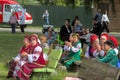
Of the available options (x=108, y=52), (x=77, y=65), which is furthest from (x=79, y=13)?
(x=108, y=52)

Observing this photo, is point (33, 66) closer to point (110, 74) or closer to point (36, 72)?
point (36, 72)

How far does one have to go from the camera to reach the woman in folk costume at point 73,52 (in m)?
13.3

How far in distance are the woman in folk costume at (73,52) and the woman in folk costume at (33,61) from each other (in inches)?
83.7

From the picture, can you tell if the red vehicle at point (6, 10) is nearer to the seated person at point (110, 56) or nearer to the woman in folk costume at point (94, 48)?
the woman in folk costume at point (94, 48)

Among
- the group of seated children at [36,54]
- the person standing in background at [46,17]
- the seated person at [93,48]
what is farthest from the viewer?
the person standing in background at [46,17]

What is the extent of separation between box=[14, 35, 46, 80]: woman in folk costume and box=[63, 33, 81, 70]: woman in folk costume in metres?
2.13

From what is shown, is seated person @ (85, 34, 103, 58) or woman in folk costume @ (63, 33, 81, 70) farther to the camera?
woman in folk costume @ (63, 33, 81, 70)

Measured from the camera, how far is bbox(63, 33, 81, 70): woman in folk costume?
523 inches

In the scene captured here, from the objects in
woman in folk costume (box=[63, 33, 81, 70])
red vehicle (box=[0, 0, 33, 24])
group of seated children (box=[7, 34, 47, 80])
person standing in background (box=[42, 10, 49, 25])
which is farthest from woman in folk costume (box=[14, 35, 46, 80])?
person standing in background (box=[42, 10, 49, 25])

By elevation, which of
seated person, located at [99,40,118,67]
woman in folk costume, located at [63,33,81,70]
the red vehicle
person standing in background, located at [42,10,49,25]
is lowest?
person standing in background, located at [42,10,49,25]

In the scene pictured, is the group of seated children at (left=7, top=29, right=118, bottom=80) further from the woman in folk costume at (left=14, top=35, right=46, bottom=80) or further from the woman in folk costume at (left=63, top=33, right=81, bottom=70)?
the woman in folk costume at (left=63, top=33, right=81, bottom=70)

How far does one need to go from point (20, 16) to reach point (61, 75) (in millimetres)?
27076

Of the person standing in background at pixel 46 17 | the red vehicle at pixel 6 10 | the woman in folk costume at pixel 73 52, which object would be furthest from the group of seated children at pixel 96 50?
the person standing in background at pixel 46 17

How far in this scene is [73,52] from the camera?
13602 millimetres
